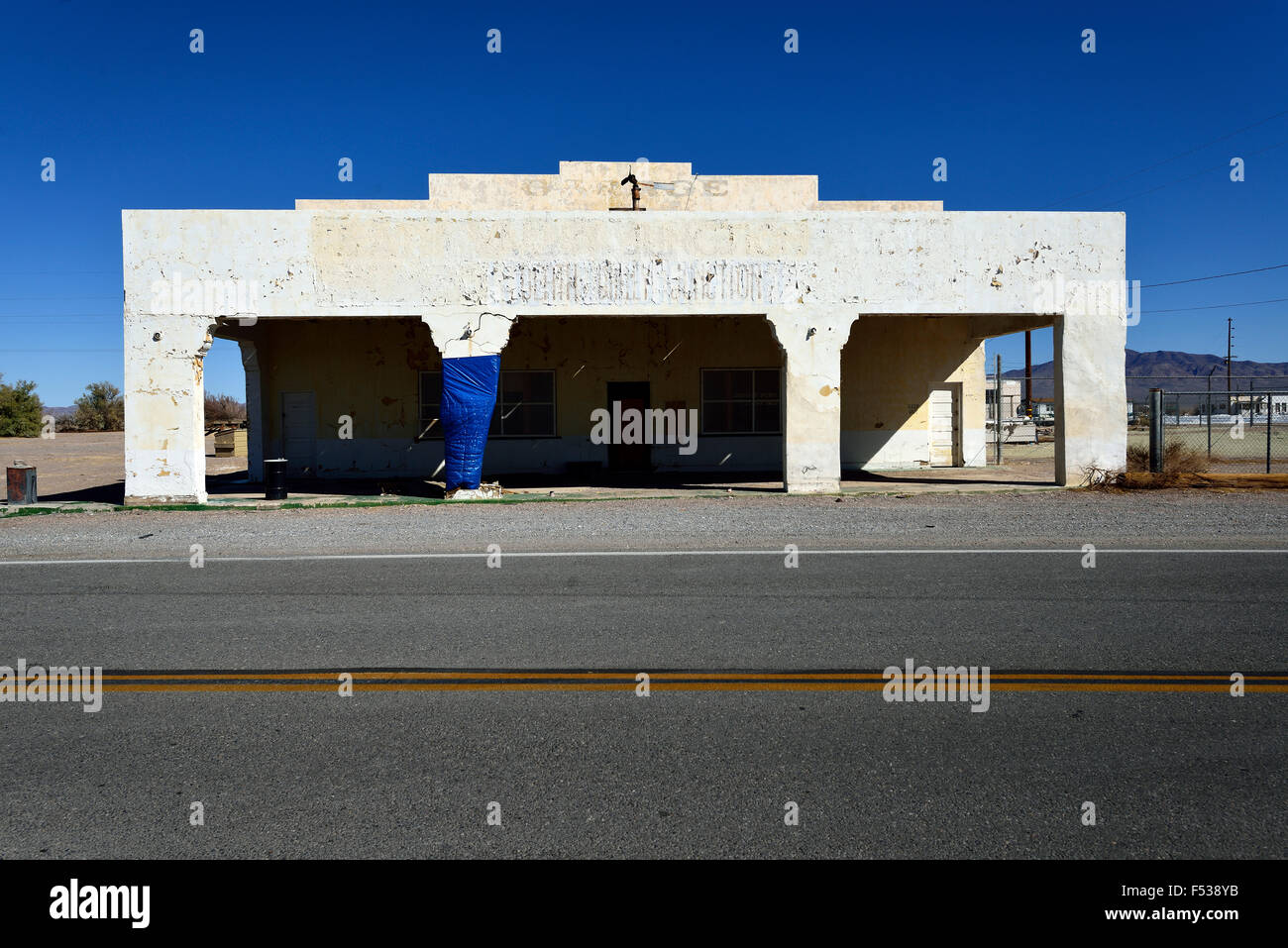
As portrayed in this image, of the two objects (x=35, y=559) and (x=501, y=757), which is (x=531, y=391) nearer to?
(x=35, y=559)

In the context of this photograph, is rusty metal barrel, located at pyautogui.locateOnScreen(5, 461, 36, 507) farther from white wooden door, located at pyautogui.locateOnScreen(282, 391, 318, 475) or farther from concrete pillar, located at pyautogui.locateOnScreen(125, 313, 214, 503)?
white wooden door, located at pyautogui.locateOnScreen(282, 391, 318, 475)

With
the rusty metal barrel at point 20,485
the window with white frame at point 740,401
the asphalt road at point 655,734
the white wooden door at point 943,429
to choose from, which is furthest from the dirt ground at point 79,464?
the white wooden door at point 943,429

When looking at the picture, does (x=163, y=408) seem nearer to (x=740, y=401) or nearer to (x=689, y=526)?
(x=689, y=526)

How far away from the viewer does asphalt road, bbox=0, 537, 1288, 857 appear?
12.0 ft

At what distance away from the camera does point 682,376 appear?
74.6ft

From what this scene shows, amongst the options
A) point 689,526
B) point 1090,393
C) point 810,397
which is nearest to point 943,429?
point 1090,393

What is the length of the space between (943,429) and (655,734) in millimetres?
21192

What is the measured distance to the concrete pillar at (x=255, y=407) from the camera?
21266 mm

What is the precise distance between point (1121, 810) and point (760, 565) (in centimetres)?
595

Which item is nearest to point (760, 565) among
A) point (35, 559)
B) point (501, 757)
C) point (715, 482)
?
point (501, 757)

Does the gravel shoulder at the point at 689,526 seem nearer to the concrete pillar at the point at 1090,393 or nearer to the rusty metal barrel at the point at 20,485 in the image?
the concrete pillar at the point at 1090,393
